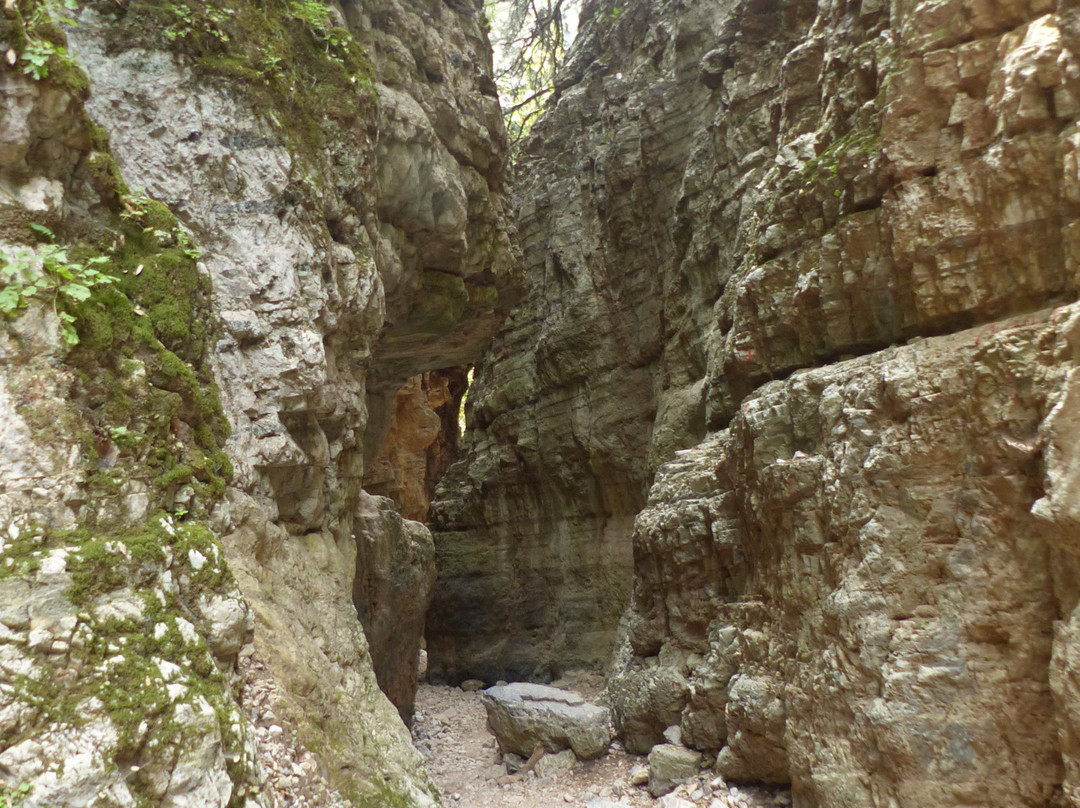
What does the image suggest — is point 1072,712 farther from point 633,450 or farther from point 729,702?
point 633,450

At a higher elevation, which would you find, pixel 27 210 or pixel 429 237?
pixel 429 237

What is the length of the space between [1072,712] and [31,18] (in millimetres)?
7084

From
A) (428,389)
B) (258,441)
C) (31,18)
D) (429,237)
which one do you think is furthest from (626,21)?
(31,18)

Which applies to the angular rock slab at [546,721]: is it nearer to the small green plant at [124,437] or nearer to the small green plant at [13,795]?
the small green plant at [124,437]

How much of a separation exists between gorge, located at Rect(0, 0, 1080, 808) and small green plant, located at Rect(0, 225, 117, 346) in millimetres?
21

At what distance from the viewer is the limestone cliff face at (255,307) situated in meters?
3.46

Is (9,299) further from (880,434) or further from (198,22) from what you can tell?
(880,434)

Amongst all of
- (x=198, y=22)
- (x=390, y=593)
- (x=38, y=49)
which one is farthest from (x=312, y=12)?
(x=390, y=593)

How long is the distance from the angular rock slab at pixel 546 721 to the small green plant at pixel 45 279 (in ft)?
Answer: 26.7

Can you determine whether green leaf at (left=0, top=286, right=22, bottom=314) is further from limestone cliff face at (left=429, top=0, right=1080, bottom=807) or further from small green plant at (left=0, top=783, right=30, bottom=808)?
limestone cliff face at (left=429, top=0, right=1080, bottom=807)

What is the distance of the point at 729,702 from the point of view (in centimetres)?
799

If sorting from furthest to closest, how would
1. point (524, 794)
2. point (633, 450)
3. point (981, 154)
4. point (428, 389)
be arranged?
point (428, 389) → point (633, 450) → point (524, 794) → point (981, 154)

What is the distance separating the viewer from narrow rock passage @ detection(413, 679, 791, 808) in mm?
7824

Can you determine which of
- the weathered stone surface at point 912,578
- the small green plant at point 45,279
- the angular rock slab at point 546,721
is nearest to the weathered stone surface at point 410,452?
the angular rock slab at point 546,721
